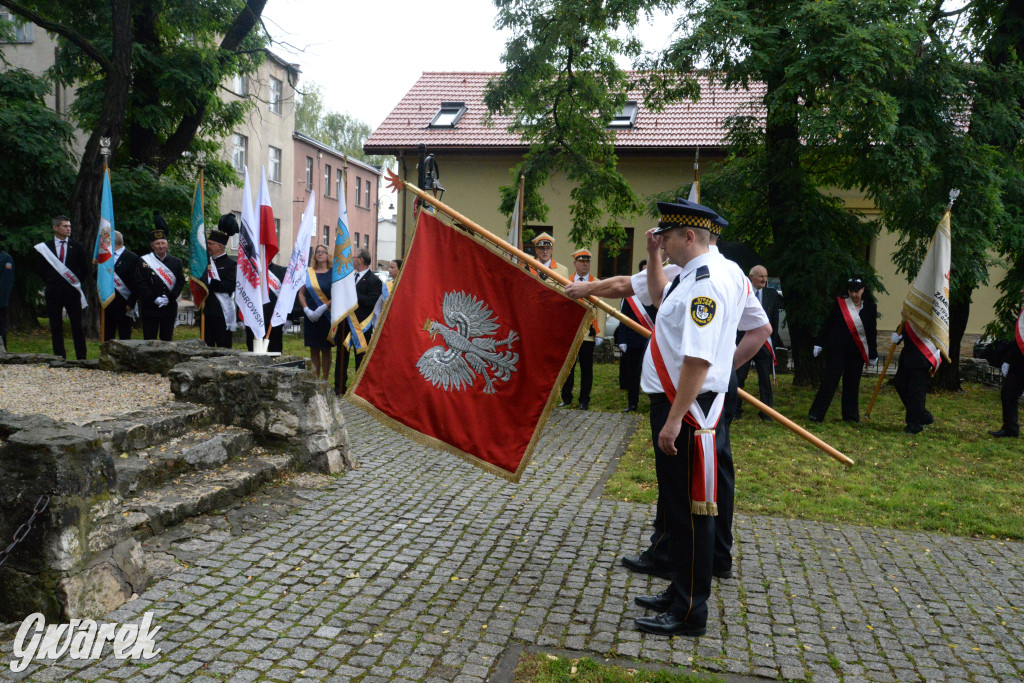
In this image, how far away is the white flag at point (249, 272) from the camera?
934 centimetres

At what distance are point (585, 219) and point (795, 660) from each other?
12.9 m

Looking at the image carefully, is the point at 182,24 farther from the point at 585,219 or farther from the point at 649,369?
the point at 649,369

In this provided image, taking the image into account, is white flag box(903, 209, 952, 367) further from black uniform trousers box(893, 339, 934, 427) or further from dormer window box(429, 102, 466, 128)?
dormer window box(429, 102, 466, 128)

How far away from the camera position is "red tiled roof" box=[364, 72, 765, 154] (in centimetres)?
2488

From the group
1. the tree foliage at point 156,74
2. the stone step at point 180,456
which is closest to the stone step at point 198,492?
the stone step at point 180,456

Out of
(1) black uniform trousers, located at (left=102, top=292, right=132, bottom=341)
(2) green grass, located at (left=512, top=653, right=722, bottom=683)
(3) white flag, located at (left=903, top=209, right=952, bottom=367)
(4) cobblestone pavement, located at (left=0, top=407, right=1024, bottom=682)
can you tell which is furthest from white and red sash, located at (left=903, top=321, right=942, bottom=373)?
(1) black uniform trousers, located at (left=102, top=292, right=132, bottom=341)

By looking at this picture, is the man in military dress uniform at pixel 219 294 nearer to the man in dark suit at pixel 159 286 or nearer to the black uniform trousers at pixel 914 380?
the man in dark suit at pixel 159 286

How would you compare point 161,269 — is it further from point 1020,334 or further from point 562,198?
point 562,198

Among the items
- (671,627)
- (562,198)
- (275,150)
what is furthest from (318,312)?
(275,150)

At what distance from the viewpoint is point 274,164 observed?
3956 cm

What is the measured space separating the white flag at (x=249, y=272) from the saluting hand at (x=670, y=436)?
6.45 m

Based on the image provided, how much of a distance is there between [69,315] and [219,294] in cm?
214

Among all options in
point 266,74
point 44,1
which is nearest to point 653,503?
point 44,1

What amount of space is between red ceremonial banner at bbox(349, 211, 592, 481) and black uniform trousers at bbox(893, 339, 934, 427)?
7.07 metres
